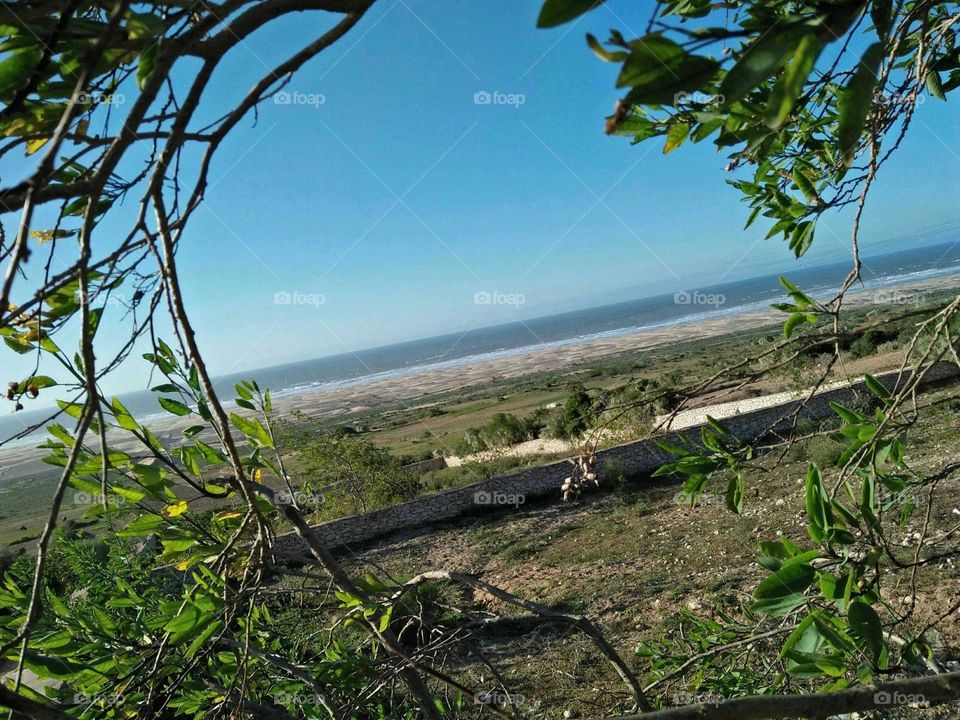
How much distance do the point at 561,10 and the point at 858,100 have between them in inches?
7.0

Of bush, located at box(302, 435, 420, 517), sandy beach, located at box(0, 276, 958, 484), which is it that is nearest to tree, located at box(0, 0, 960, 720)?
bush, located at box(302, 435, 420, 517)

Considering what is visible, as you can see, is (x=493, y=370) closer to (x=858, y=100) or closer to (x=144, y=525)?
(x=144, y=525)

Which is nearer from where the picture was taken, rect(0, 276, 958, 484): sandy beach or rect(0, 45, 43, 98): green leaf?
rect(0, 45, 43, 98): green leaf

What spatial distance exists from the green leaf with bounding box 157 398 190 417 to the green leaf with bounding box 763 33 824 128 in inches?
32.7

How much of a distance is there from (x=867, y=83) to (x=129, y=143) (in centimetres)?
46

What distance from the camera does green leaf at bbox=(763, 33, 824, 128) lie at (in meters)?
0.34

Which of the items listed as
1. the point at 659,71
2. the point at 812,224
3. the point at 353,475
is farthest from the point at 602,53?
the point at 353,475

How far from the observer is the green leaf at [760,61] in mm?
330

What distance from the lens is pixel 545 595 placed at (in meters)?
7.48

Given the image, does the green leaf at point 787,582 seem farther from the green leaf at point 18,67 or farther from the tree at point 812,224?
the green leaf at point 18,67

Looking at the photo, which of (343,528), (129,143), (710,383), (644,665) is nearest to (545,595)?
(644,665)

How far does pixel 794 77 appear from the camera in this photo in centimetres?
35

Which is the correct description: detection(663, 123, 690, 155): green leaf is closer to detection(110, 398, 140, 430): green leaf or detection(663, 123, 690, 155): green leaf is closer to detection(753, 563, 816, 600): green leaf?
detection(753, 563, 816, 600): green leaf

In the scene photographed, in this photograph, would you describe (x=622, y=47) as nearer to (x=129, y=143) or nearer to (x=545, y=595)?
(x=129, y=143)
